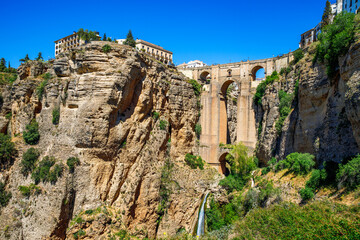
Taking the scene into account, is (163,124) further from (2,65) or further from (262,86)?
(2,65)

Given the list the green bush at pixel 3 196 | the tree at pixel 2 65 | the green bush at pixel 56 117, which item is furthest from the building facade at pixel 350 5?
the tree at pixel 2 65

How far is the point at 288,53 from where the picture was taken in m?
33.0

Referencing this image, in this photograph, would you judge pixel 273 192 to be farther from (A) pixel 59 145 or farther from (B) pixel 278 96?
(A) pixel 59 145

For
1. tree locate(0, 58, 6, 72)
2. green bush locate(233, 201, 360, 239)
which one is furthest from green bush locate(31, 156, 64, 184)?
tree locate(0, 58, 6, 72)

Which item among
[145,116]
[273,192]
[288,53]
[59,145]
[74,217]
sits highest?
[288,53]

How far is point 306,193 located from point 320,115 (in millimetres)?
6408

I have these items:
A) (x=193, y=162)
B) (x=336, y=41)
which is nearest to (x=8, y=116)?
(x=193, y=162)

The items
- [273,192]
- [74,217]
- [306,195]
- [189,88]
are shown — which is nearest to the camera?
[306,195]

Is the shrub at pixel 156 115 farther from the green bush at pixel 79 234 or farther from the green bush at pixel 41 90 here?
the green bush at pixel 79 234

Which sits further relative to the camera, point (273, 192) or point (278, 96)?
point (278, 96)

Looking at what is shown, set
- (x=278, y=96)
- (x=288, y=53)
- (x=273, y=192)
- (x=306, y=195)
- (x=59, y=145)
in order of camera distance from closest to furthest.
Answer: (x=306, y=195), (x=273, y=192), (x=59, y=145), (x=278, y=96), (x=288, y=53)

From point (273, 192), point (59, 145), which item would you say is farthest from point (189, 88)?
point (273, 192)

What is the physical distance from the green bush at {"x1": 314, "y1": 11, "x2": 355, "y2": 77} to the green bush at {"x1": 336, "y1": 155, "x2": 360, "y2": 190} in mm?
6153

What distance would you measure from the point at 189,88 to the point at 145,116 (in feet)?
26.5
